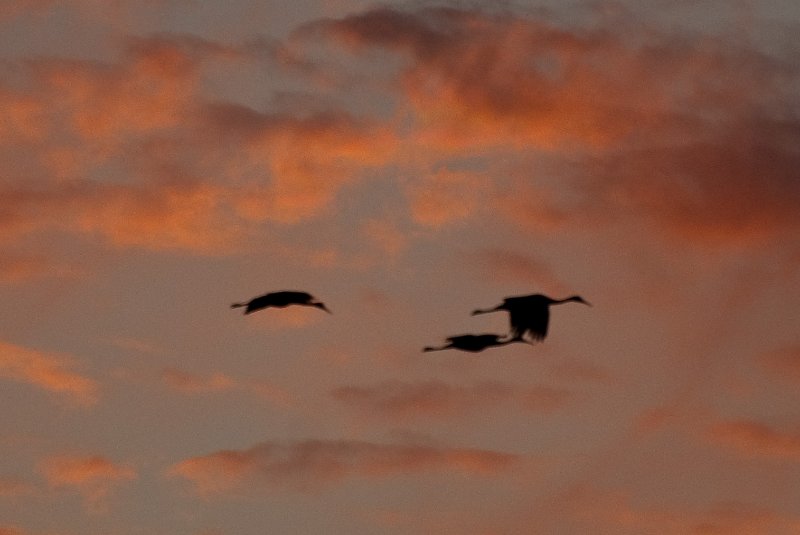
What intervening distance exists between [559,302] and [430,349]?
179 inches

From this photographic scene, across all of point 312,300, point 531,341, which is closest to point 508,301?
point 531,341

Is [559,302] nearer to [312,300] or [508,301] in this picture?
[508,301]

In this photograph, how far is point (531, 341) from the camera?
79812 millimetres

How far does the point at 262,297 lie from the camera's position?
255 ft

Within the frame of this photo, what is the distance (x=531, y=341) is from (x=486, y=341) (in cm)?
242

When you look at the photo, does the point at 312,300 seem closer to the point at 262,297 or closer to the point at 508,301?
the point at 262,297

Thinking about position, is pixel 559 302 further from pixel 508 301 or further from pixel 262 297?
pixel 262 297

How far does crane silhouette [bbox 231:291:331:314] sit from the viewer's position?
76750 millimetres

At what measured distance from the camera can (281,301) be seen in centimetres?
7825

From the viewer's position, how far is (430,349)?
263 feet

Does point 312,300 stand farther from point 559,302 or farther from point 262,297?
point 559,302

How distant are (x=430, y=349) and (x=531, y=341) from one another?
10.6ft

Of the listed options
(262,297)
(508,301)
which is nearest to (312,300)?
(262,297)

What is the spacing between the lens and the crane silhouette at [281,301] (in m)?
76.8
